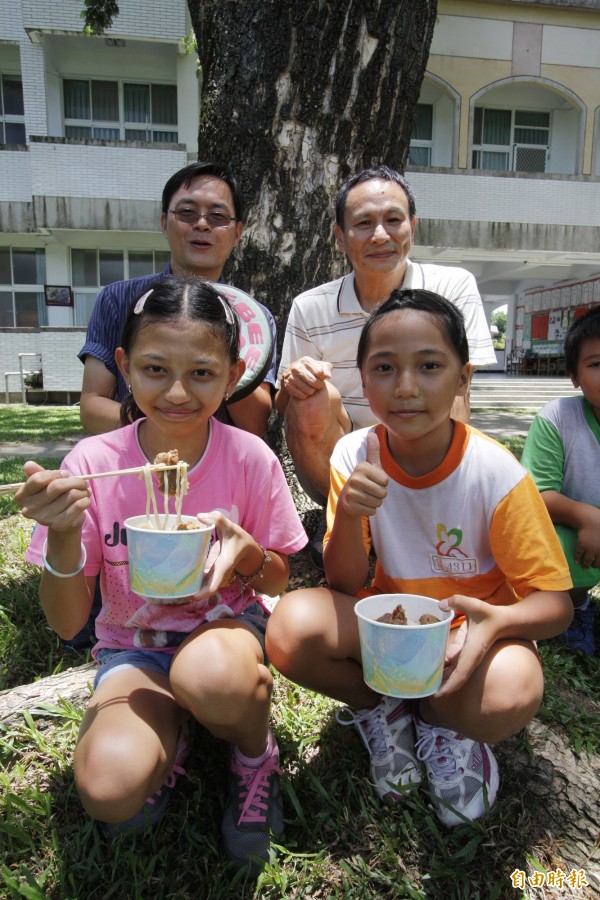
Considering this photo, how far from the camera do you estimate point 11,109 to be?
1378 cm

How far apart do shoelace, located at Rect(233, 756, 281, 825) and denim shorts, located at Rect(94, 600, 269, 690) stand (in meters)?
0.32

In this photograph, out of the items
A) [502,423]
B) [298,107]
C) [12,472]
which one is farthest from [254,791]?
[502,423]

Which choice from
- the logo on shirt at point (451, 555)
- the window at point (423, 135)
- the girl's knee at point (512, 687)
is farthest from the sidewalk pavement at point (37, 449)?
the window at point (423, 135)

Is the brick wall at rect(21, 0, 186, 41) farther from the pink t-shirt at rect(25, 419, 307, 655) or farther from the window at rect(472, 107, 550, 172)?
the pink t-shirt at rect(25, 419, 307, 655)

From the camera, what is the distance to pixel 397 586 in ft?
6.43

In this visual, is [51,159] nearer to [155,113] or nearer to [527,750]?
[155,113]

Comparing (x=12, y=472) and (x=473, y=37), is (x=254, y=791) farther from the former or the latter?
(x=473, y=37)

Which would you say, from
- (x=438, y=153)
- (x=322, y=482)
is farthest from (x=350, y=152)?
(x=438, y=153)

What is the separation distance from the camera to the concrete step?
43.4 feet

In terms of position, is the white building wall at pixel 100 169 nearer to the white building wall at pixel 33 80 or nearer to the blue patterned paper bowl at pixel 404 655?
Answer: the white building wall at pixel 33 80

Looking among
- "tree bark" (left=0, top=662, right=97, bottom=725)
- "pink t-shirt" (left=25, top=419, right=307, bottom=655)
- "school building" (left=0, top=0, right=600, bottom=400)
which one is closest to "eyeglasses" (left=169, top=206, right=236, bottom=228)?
"pink t-shirt" (left=25, top=419, right=307, bottom=655)

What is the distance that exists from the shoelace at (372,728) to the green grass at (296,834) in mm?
86

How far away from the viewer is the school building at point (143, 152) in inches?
483

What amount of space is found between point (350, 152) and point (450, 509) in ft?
7.23
